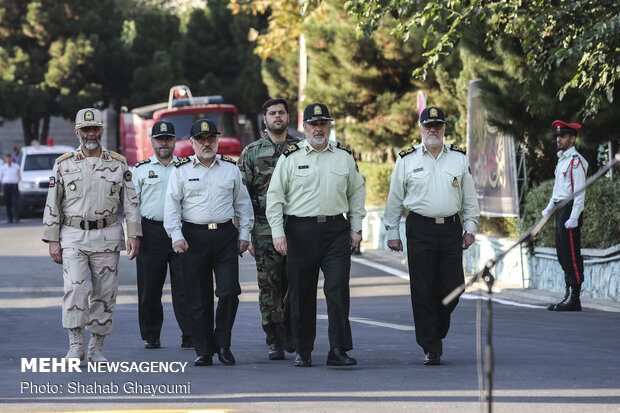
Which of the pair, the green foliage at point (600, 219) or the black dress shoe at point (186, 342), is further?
the green foliage at point (600, 219)

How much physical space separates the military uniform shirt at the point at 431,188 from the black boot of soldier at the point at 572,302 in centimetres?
398

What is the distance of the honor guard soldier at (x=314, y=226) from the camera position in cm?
921

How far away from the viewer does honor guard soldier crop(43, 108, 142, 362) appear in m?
9.20

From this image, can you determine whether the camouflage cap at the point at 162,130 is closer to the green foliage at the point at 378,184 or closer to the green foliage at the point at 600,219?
the green foliage at the point at 600,219

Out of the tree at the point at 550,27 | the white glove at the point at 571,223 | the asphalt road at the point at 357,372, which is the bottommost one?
the asphalt road at the point at 357,372

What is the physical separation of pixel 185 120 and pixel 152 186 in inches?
896

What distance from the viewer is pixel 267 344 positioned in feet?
33.2

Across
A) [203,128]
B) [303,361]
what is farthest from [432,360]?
[203,128]

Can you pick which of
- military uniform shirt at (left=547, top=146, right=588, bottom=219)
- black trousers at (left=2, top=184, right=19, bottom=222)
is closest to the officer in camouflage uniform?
military uniform shirt at (left=547, top=146, right=588, bottom=219)

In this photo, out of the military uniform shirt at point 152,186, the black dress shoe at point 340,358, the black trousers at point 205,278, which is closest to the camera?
the black dress shoe at point 340,358

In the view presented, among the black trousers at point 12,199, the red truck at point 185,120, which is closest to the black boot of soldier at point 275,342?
the red truck at point 185,120

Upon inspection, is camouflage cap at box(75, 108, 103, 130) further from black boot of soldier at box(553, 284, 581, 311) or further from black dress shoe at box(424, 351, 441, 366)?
black boot of soldier at box(553, 284, 581, 311)

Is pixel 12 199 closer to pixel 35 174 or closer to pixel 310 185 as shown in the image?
pixel 35 174

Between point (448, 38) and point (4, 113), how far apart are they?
36153 mm
